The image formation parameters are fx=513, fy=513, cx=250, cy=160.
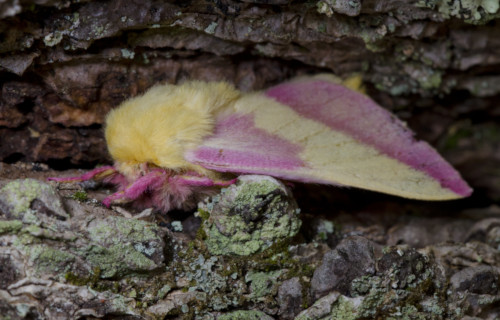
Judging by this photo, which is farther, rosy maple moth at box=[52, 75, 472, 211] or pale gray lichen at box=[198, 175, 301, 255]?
rosy maple moth at box=[52, 75, 472, 211]

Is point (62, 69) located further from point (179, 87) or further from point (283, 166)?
point (283, 166)

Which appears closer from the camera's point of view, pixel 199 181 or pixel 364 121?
pixel 199 181

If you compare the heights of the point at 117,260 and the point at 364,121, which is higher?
the point at 364,121

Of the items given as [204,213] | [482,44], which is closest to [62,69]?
[204,213]

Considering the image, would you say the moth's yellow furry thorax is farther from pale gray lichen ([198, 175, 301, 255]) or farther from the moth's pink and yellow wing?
pale gray lichen ([198, 175, 301, 255])

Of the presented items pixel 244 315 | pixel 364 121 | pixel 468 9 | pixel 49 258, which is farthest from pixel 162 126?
pixel 468 9

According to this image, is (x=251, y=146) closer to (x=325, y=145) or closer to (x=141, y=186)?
(x=325, y=145)

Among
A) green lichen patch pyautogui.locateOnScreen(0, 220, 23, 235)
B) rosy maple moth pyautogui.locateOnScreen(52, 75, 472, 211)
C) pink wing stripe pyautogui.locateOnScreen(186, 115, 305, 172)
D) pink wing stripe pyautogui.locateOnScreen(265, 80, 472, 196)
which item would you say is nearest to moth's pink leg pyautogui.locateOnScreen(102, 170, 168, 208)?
rosy maple moth pyautogui.locateOnScreen(52, 75, 472, 211)
